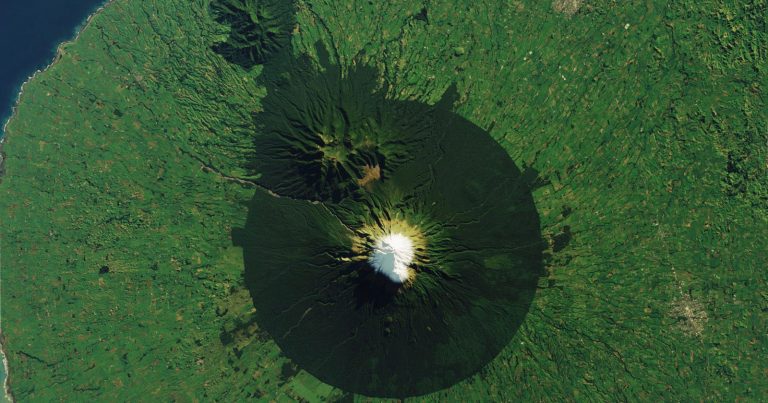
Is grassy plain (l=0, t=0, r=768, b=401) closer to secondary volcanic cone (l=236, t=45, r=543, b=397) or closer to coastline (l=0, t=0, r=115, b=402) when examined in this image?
coastline (l=0, t=0, r=115, b=402)

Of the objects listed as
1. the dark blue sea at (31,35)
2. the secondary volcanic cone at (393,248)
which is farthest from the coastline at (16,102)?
the secondary volcanic cone at (393,248)

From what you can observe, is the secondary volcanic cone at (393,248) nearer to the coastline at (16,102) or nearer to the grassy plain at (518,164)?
the grassy plain at (518,164)

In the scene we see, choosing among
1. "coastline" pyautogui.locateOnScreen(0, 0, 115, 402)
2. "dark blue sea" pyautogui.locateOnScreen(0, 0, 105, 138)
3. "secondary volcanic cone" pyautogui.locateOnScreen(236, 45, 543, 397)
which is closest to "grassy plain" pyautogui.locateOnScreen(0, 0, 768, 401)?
"coastline" pyautogui.locateOnScreen(0, 0, 115, 402)

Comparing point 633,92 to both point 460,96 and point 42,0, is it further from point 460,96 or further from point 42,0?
point 42,0

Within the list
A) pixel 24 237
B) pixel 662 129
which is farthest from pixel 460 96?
pixel 24 237

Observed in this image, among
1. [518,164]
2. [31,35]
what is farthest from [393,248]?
[31,35]

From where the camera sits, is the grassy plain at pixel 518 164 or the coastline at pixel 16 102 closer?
the grassy plain at pixel 518 164

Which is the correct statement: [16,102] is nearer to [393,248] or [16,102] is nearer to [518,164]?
[393,248]
